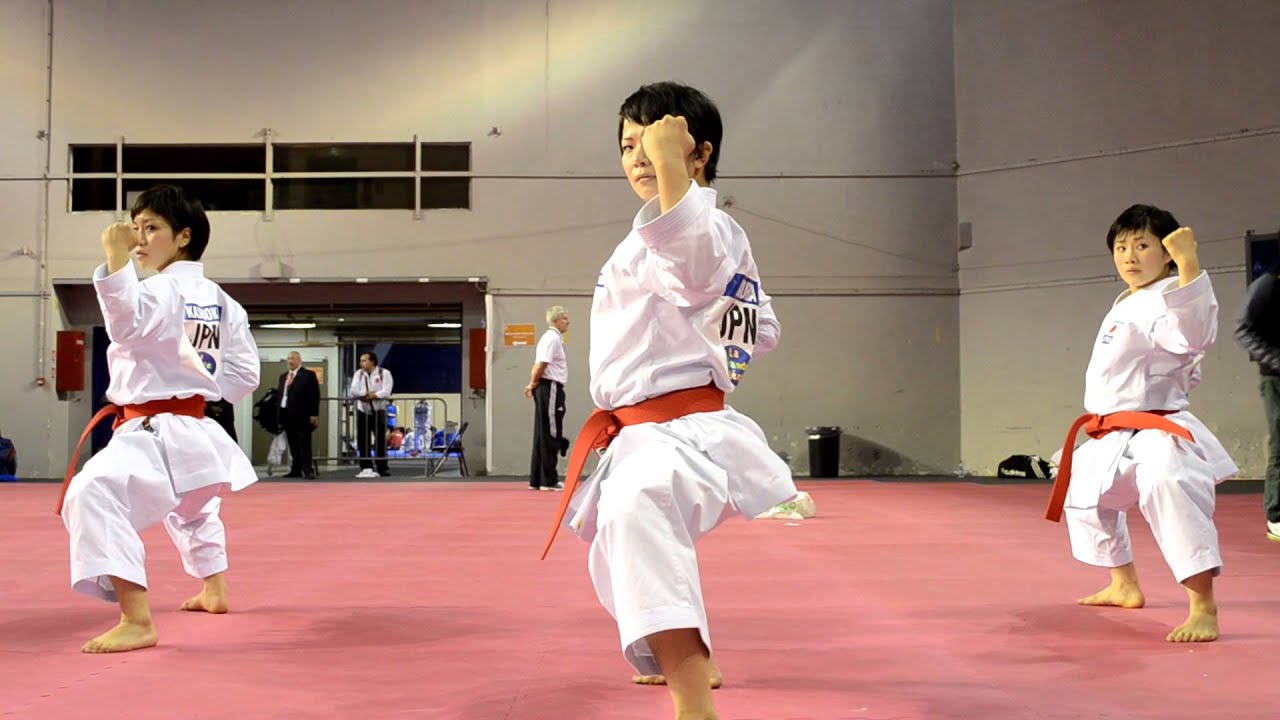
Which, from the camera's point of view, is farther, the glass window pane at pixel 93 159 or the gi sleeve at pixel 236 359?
the glass window pane at pixel 93 159

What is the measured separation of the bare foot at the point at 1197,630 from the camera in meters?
3.30

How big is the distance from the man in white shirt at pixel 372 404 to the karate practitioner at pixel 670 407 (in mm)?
12542

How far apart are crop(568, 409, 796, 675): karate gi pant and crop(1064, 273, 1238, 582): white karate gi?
169 centimetres

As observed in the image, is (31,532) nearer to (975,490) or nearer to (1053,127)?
(975,490)

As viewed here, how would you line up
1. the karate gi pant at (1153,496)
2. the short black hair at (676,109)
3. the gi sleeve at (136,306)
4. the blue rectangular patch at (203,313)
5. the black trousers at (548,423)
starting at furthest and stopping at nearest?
the black trousers at (548,423) → the blue rectangular patch at (203,313) → the karate gi pant at (1153,496) → the gi sleeve at (136,306) → the short black hair at (676,109)

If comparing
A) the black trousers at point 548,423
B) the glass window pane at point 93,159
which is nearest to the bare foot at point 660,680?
the black trousers at point 548,423

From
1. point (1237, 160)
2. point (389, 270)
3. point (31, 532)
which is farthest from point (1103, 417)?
point (389, 270)

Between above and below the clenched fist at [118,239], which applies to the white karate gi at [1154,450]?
below

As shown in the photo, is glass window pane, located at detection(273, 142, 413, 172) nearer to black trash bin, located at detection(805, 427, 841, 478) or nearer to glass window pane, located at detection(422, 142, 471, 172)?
glass window pane, located at detection(422, 142, 471, 172)

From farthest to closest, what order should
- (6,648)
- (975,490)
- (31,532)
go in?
(975,490), (31,532), (6,648)

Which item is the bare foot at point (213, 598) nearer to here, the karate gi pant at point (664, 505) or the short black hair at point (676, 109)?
the karate gi pant at point (664, 505)

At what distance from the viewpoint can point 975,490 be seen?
36.6 feet

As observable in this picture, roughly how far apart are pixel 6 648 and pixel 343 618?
1008mm

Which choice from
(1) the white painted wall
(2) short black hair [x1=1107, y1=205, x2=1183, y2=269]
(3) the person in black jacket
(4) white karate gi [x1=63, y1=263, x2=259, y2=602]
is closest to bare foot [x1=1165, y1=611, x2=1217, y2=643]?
(2) short black hair [x1=1107, y1=205, x2=1183, y2=269]
